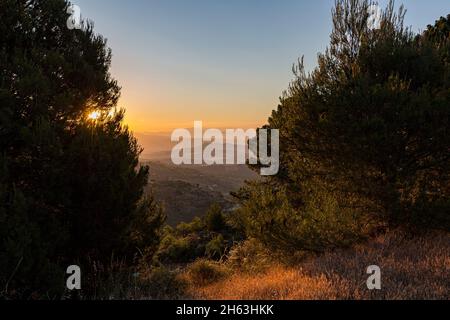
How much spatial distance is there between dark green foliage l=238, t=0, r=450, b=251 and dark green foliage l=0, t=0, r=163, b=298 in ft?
12.0

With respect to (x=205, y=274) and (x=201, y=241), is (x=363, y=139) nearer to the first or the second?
(x=205, y=274)

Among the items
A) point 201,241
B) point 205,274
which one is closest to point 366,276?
point 205,274

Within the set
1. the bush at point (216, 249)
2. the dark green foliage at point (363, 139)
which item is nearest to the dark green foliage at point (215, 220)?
the bush at point (216, 249)

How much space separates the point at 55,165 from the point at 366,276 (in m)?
6.20

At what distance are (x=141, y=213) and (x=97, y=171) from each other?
159 centimetres

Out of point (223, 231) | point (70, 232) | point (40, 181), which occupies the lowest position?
point (223, 231)

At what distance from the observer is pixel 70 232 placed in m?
7.34

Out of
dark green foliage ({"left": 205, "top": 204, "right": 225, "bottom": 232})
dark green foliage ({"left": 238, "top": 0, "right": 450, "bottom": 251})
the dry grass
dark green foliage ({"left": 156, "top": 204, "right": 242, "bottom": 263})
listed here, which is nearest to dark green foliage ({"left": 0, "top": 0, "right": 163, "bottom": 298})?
the dry grass

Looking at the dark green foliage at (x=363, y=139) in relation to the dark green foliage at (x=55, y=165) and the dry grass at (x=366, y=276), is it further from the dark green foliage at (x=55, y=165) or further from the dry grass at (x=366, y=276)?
the dark green foliage at (x=55, y=165)

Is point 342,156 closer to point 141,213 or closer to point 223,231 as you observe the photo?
point 141,213

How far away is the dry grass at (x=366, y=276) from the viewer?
4961mm

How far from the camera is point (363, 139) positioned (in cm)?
748
